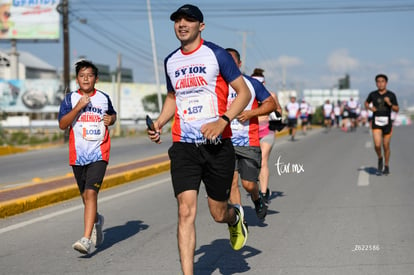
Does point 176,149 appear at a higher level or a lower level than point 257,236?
higher

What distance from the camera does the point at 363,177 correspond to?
1319 cm

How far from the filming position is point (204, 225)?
7.93 meters

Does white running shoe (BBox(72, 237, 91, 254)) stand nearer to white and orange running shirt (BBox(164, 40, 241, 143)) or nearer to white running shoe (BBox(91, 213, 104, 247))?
white running shoe (BBox(91, 213, 104, 247))

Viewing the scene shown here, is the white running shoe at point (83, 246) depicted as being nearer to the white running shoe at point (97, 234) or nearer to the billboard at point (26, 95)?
the white running shoe at point (97, 234)

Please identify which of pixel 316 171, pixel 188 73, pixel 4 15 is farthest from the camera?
pixel 4 15

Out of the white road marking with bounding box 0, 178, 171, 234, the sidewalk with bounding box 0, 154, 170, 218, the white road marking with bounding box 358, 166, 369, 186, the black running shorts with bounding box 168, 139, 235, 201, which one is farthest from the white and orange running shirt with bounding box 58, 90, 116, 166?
the white road marking with bounding box 358, 166, 369, 186

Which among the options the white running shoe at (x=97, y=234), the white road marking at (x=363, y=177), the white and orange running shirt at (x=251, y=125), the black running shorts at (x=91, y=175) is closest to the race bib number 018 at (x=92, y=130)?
the black running shorts at (x=91, y=175)

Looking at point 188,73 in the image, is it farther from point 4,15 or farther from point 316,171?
point 4,15

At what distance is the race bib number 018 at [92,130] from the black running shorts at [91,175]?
9.8 inches

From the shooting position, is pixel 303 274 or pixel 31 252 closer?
pixel 303 274

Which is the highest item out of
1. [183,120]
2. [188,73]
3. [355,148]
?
[188,73]

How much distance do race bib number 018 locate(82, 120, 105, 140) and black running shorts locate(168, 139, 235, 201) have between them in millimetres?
1875

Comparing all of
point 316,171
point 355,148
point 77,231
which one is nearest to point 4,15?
point 355,148

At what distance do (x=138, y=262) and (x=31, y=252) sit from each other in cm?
119
